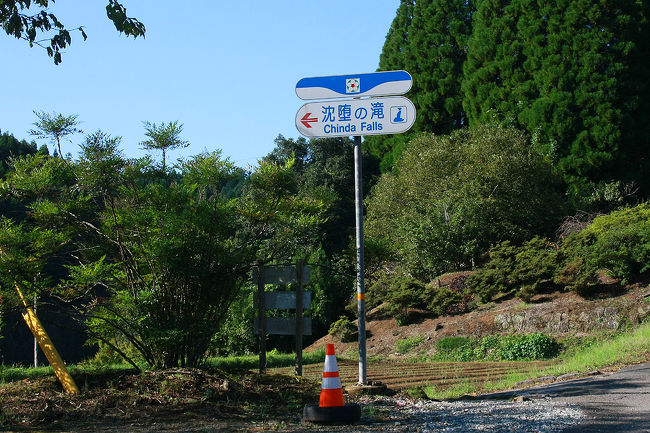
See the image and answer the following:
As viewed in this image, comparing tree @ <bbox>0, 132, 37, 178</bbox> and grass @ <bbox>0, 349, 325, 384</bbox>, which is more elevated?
tree @ <bbox>0, 132, 37, 178</bbox>

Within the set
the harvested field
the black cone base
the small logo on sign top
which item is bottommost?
the harvested field

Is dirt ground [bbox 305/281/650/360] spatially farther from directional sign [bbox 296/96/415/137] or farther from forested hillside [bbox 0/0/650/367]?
directional sign [bbox 296/96/415/137]

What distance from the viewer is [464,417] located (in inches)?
237

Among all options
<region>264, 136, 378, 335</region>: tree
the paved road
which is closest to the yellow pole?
the paved road

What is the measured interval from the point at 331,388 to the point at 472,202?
19.1 metres

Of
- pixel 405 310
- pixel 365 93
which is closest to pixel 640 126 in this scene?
pixel 405 310

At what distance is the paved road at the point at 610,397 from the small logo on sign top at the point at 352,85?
4.12 metres

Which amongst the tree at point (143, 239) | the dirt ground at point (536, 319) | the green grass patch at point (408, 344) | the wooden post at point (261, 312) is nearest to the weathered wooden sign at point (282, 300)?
the wooden post at point (261, 312)

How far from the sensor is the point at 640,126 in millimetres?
27641

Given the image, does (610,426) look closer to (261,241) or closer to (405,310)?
(261,241)

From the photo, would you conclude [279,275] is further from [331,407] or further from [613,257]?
[613,257]

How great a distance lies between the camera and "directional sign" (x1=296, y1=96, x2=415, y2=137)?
8164mm

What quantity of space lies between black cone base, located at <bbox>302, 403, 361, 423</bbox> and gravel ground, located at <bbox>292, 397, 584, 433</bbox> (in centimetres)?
10

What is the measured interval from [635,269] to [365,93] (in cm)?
1289
